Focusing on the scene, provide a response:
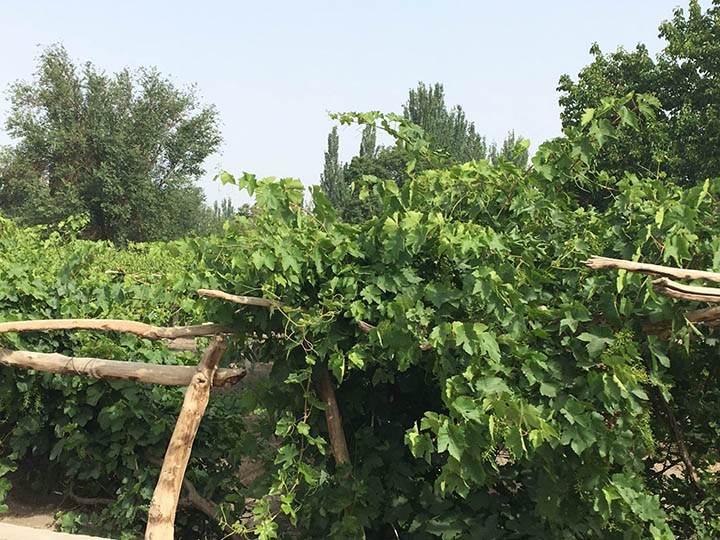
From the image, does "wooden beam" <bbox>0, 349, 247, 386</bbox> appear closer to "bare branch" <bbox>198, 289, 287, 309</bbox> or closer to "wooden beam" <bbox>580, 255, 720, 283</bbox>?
"bare branch" <bbox>198, 289, 287, 309</bbox>

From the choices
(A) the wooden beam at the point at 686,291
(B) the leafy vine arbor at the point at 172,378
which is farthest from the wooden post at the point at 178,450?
(A) the wooden beam at the point at 686,291

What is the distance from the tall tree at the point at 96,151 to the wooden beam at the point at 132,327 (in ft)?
80.8

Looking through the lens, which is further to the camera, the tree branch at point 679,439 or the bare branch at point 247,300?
the tree branch at point 679,439

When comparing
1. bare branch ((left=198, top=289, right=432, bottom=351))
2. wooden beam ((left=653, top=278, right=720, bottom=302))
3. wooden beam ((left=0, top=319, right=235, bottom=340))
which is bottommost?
wooden beam ((left=0, top=319, right=235, bottom=340))

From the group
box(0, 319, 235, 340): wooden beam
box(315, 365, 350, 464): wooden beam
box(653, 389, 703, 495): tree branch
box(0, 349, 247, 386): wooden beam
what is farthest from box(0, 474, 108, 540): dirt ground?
box(653, 389, 703, 495): tree branch

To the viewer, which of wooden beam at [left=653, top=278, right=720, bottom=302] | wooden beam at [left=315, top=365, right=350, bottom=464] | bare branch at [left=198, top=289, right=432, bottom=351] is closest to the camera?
wooden beam at [left=653, top=278, right=720, bottom=302]

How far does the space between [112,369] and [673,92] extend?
20108mm

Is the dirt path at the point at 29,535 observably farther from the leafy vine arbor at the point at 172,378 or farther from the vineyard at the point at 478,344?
the vineyard at the point at 478,344

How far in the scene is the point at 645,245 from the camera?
9.01ft

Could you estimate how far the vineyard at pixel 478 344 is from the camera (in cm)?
253

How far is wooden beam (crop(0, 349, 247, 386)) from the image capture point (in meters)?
3.42

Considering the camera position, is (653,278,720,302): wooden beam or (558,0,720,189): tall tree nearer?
(653,278,720,302): wooden beam

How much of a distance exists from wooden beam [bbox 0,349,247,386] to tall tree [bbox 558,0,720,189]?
53.2 ft

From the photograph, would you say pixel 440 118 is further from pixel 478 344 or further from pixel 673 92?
pixel 478 344
